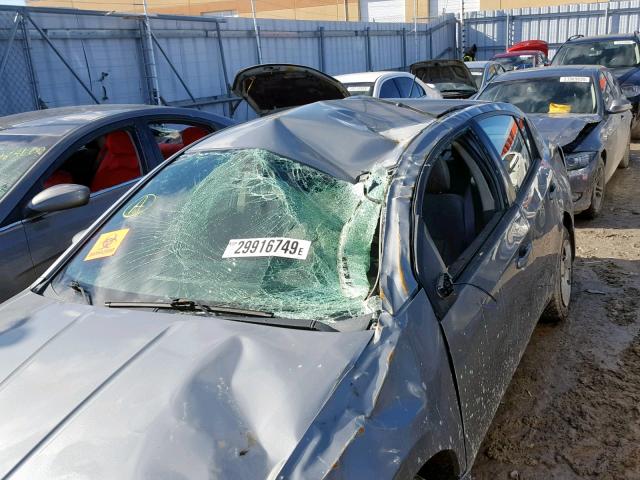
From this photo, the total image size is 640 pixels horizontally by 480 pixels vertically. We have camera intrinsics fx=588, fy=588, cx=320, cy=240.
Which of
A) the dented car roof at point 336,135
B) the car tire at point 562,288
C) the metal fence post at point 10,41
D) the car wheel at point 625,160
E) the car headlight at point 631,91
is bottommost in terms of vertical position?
the car wheel at point 625,160

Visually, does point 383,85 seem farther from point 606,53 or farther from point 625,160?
point 606,53

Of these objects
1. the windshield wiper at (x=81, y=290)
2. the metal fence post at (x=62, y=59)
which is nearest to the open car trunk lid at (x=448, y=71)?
the metal fence post at (x=62, y=59)

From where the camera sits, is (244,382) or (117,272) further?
(117,272)

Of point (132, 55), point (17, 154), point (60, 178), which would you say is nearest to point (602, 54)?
point (132, 55)

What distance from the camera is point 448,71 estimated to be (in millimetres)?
11523

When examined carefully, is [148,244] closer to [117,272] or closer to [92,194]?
[117,272]

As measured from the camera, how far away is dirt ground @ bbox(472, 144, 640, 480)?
2682 mm

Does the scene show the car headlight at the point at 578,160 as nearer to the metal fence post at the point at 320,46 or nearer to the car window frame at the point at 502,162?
the car window frame at the point at 502,162

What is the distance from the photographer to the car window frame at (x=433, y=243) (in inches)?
80.0

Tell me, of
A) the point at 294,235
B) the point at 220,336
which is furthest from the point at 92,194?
the point at 220,336

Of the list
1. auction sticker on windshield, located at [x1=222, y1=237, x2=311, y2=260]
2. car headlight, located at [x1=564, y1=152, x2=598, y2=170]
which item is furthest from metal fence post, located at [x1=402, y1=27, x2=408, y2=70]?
auction sticker on windshield, located at [x1=222, y1=237, x2=311, y2=260]

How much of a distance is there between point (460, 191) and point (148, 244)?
4.78 feet

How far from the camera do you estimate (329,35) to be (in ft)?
53.6

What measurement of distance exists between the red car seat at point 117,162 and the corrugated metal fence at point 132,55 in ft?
16.2
